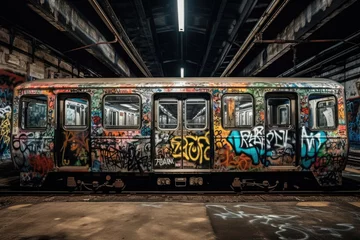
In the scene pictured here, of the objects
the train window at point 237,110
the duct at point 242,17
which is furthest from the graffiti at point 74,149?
the duct at point 242,17

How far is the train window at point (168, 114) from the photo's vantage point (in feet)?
22.7

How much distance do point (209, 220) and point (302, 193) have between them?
11.2ft

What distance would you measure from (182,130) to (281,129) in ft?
8.69

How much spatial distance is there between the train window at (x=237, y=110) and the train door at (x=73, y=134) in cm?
371

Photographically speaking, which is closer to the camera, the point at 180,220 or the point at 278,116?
the point at 180,220

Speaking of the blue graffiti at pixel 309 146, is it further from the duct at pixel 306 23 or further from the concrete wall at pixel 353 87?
the concrete wall at pixel 353 87

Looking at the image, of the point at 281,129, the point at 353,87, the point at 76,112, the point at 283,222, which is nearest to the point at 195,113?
the point at 281,129

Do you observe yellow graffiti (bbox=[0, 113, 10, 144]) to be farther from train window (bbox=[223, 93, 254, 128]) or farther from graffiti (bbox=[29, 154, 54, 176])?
train window (bbox=[223, 93, 254, 128])

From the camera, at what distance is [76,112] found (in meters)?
7.09

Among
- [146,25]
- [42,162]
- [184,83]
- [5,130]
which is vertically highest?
[146,25]

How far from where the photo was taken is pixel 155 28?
15.6 metres

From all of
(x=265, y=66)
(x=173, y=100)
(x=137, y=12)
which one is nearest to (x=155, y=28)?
(x=137, y=12)

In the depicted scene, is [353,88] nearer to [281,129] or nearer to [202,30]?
[202,30]

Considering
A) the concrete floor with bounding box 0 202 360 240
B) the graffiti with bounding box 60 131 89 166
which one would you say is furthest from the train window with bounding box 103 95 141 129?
the concrete floor with bounding box 0 202 360 240
